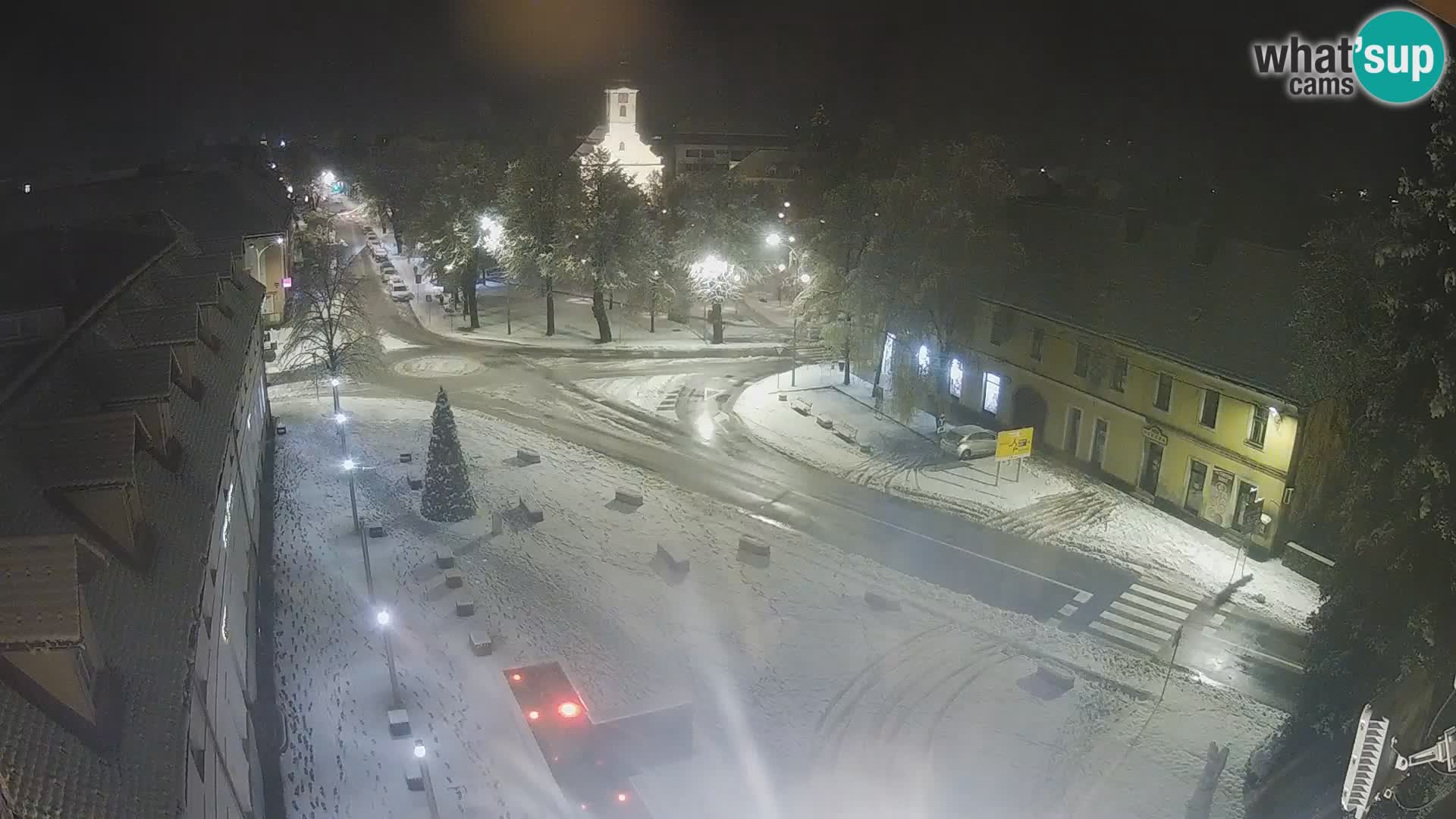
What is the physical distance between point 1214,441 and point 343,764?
2720cm

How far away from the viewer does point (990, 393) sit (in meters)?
41.4

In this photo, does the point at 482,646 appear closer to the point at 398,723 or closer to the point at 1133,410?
the point at 398,723

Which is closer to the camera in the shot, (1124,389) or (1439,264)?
(1439,264)

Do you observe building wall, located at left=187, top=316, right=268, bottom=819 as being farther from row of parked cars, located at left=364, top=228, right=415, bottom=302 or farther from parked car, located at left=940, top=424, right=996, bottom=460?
row of parked cars, located at left=364, top=228, right=415, bottom=302

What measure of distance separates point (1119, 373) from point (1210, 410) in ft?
13.1

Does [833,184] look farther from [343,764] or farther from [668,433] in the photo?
[343,764]

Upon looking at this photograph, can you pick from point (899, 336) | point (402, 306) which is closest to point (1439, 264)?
point (899, 336)

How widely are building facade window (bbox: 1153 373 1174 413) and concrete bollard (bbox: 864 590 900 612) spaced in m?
13.4

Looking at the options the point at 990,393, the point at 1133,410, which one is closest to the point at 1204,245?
the point at 1133,410

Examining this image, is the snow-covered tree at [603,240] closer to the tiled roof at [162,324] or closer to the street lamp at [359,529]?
the street lamp at [359,529]

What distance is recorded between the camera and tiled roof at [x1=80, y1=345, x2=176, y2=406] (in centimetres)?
1503

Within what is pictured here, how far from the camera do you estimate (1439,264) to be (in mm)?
15828

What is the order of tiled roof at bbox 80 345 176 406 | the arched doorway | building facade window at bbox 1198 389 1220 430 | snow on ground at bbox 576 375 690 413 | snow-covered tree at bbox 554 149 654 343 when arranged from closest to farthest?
tiled roof at bbox 80 345 176 406
building facade window at bbox 1198 389 1220 430
the arched doorway
snow on ground at bbox 576 375 690 413
snow-covered tree at bbox 554 149 654 343

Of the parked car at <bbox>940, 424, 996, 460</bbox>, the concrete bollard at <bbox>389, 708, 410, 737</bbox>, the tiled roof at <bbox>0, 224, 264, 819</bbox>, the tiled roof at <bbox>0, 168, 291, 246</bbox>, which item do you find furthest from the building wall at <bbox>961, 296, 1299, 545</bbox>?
the tiled roof at <bbox>0, 168, 291, 246</bbox>
